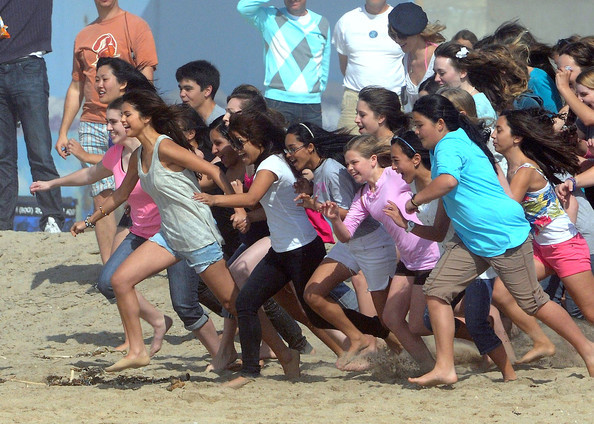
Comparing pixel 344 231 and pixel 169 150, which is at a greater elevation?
pixel 169 150

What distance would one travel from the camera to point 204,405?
5.76m

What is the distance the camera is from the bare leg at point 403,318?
632 cm

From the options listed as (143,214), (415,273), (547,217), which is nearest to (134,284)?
(143,214)

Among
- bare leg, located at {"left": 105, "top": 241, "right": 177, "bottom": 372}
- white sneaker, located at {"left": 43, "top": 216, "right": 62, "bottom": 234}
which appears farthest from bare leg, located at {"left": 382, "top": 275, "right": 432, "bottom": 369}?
white sneaker, located at {"left": 43, "top": 216, "right": 62, "bottom": 234}

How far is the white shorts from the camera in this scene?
6426mm

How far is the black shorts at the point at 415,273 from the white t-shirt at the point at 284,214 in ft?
1.72

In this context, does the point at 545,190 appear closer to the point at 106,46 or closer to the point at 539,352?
the point at 539,352

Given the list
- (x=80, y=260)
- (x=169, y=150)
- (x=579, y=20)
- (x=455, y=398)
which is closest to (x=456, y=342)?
(x=455, y=398)

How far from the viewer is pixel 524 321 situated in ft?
21.2

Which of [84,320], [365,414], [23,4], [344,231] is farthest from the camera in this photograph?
[23,4]

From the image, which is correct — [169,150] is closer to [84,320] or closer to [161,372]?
[161,372]

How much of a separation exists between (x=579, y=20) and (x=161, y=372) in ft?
19.8

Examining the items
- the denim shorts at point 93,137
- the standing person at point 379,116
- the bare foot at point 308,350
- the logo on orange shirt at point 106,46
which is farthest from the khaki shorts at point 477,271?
the logo on orange shirt at point 106,46

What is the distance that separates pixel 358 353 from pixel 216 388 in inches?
36.3
